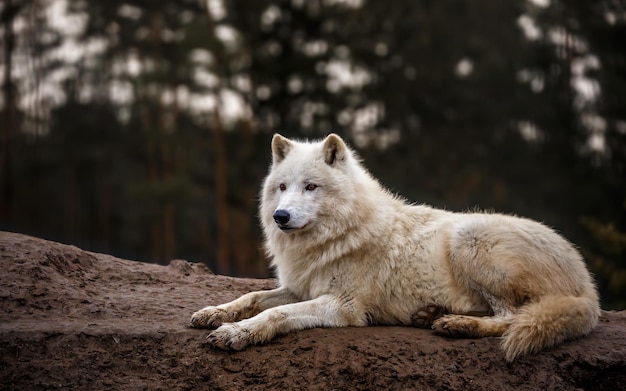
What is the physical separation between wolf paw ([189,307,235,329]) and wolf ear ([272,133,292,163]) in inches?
60.6

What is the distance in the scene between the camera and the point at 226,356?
416 cm

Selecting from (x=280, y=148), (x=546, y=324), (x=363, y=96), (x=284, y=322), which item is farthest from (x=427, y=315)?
(x=363, y=96)

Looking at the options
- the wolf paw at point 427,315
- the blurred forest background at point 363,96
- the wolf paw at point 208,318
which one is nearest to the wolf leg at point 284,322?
the wolf paw at point 208,318

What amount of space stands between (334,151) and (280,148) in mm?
544

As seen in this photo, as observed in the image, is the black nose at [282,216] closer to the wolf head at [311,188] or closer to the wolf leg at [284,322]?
the wolf head at [311,188]

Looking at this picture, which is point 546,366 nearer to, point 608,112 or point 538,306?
point 538,306

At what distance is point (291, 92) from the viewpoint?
18.2 m

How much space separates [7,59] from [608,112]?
68.0 feet

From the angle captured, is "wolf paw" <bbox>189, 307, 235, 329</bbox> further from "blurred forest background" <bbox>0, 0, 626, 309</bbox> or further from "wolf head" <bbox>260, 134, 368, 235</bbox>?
"blurred forest background" <bbox>0, 0, 626, 309</bbox>

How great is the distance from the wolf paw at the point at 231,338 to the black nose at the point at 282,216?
35.0 inches

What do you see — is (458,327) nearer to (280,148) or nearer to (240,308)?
(240,308)

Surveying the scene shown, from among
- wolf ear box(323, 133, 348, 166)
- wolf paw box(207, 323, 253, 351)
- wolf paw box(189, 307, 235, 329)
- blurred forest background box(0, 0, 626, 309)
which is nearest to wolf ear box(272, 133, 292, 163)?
wolf ear box(323, 133, 348, 166)

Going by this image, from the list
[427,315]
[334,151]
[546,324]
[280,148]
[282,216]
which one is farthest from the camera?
[280,148]

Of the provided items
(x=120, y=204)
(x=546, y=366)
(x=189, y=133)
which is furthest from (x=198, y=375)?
(x=120, y=204)
